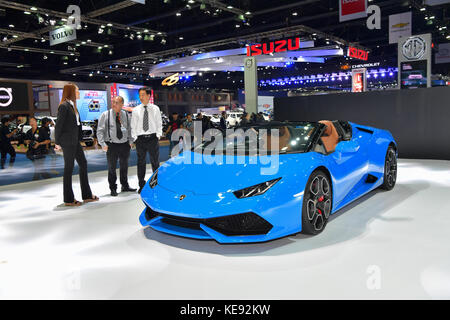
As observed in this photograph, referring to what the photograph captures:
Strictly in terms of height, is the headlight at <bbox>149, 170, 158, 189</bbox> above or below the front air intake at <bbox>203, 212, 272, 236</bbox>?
above

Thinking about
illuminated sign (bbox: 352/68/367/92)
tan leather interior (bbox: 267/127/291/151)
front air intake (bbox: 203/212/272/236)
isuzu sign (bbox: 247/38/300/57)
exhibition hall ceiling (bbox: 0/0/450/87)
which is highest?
exhibition hall ceiling (bbox: 0/0/450/87)

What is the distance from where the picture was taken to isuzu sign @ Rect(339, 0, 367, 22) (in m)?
9.53

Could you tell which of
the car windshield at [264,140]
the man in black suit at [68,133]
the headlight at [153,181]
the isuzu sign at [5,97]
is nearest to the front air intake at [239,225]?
the headlight at [153,181]

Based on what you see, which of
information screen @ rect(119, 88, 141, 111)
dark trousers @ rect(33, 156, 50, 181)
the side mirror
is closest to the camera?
the side mirror

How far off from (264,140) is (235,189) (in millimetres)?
1099

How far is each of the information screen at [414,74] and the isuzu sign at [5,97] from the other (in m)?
17.2

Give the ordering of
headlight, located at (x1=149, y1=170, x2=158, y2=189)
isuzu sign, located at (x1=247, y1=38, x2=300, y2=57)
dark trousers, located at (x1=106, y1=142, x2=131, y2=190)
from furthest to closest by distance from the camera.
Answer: isuzu sign, located at (x1=247, y1=38, x2=300, y2=57), dark trousers, located at (x1=106, y1=142, x2=131, y2=190), headlight, located at (x1=149, y1=170, x2=158, y2=189)

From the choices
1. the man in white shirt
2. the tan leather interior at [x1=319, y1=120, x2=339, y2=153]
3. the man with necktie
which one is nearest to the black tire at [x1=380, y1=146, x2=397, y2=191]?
the tan leather interior at [x1=319, y1=120, x2=339, y2=153]

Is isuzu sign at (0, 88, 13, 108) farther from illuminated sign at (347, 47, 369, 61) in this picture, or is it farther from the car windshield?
the car windshield

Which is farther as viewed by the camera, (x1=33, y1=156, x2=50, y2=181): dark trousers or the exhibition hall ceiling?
the exhibition hall ceiling

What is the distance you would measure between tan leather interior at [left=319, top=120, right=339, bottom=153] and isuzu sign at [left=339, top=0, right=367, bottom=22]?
698 centimetres

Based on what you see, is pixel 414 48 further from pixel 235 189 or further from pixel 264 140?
pixel 235 189

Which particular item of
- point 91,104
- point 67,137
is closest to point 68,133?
point 67,137
